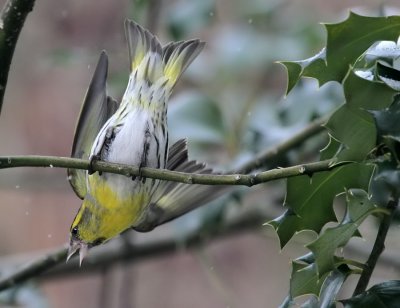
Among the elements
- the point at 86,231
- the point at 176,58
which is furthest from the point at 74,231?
the point at 176,58

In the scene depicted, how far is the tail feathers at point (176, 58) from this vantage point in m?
2.24

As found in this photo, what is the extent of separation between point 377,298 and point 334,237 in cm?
13

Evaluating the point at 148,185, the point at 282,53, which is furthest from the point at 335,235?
the point at 282,53

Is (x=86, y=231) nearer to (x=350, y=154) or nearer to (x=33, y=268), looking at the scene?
(x=33, y=268)

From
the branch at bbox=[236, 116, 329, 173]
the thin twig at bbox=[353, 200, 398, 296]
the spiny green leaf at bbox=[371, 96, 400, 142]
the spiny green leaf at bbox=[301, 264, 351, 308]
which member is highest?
the spiny green leaf at bbox=[371, 96, 400, 142]

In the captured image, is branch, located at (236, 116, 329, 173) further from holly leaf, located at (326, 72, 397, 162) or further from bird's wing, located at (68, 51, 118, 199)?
holly leaf, located at (326, 72, 397, 162)

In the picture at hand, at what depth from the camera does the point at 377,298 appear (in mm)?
1512

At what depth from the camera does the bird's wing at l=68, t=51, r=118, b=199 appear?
6.61 feet

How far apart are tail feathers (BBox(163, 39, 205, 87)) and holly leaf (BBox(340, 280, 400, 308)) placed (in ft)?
2.99

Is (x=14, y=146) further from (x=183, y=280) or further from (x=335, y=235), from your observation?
(x=335, y=235)

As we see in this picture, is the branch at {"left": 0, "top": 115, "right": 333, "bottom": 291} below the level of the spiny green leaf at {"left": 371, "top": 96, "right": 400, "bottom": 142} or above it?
below

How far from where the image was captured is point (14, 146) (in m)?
5.66

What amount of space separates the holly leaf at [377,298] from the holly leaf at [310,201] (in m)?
0.18

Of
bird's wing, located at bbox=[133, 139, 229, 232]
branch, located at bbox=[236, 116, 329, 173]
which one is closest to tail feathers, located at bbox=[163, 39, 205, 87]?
bird's wing, located at bbox=[133, 139, 229, 232]
